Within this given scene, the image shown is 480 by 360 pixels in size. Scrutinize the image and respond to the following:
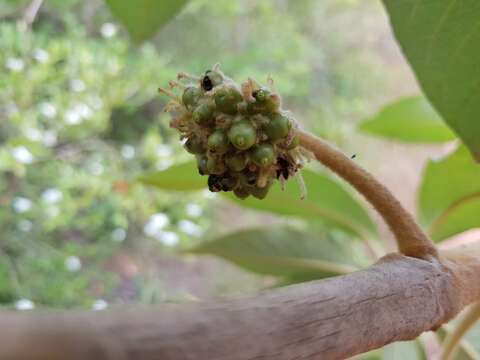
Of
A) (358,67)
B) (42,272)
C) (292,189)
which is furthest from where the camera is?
(358,67)

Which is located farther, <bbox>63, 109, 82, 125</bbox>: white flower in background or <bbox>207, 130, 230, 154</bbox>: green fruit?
<bbox>63, 109, 82, 125</bbox>: white flower in background

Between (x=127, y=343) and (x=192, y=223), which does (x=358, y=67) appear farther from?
(x=127, y=343)

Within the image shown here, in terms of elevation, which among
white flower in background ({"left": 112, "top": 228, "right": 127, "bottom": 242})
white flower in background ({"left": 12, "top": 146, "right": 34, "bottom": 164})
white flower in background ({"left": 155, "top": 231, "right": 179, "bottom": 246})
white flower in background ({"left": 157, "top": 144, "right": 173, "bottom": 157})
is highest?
white flower in background ({"left": 157, "top": 144, "right": 173, "bottom": 157})

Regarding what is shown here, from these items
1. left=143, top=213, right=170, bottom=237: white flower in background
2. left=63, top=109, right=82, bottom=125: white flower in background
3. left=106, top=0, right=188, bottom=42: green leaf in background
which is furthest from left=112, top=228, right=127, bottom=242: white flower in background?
left=106, top=0, right=188, bottom=42: green leaf in background

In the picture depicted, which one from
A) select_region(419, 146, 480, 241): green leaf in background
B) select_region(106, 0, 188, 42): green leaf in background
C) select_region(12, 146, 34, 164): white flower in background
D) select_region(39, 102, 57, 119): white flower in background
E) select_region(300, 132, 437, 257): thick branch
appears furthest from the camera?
select_region(39, 102, 57, 119): white flower in background

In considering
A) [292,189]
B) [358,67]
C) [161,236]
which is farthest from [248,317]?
[358,67]

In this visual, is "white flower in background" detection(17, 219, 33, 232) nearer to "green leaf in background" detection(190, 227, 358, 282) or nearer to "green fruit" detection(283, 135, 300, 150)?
"green leaf in background" detection(190, 227, 358, 282)

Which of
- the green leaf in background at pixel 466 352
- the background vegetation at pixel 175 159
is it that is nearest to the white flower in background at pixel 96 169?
the background vegetation at pixel 175 159
